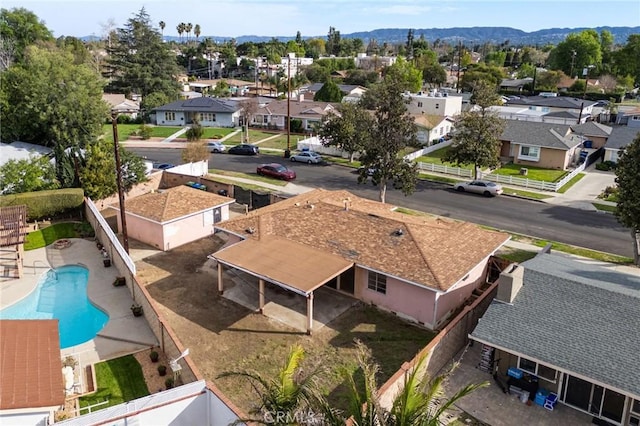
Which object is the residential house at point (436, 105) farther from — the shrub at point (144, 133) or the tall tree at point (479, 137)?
the shrub at point (144, 133)

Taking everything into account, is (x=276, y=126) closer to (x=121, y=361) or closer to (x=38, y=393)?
(x=121, y=361)

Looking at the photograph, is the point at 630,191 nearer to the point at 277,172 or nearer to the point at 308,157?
the point at 277,172

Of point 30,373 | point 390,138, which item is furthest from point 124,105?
point 30,373

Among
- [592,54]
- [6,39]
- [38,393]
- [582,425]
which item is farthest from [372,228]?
[592,54]

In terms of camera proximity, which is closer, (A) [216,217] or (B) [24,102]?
(A) [216,217]

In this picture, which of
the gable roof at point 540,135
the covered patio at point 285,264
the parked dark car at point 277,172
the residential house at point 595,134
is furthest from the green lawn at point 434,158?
the covered patio at point 285,264

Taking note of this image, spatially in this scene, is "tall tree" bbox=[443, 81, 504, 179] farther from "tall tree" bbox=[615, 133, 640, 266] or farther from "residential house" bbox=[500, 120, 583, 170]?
"tall tree" bbox=[615, 133, 640, 266]

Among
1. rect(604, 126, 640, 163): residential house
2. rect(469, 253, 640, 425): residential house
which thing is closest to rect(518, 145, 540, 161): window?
rect(604, 126, 640, 163): residential house
